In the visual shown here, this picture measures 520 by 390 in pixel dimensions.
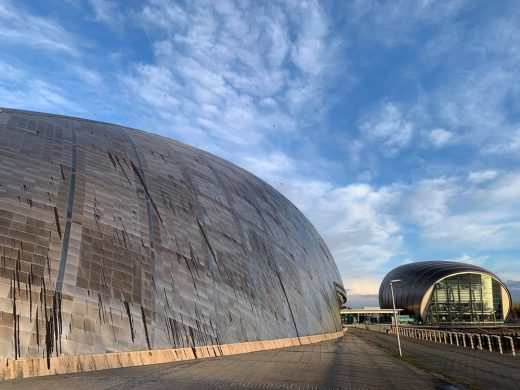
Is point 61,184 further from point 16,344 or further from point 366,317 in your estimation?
point 366,317

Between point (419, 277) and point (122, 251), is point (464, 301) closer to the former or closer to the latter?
point (419, 277)

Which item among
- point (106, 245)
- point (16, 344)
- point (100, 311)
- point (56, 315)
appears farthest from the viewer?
point (106, 245)

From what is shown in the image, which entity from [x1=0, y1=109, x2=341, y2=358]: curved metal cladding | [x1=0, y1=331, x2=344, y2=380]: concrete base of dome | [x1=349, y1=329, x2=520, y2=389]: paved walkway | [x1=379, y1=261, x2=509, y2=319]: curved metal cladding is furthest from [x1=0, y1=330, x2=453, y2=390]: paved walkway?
[x1=379, y1=261, x2=509, y2=319]: curved metal cladding

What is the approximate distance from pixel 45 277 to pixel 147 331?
12.9 ft

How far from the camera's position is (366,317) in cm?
A: 12712

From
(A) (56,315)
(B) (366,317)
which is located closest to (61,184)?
(A) (56,315)

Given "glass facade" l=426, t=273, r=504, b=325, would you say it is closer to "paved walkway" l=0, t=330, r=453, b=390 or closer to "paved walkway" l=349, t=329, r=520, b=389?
"paved walkway" l=349, t=329, r=520, b=389

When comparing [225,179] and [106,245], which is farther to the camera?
[225,179]

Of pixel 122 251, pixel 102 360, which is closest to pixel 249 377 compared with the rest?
pixel 102 360

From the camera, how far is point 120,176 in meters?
20.4

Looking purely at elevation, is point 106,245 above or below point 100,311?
above

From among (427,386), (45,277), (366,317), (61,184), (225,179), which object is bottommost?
(366,317)

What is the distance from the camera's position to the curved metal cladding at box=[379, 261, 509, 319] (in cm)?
10444

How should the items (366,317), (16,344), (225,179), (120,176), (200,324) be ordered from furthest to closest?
(366,317)
(225,179)
(120,176)
(200,324)
(16,344)
